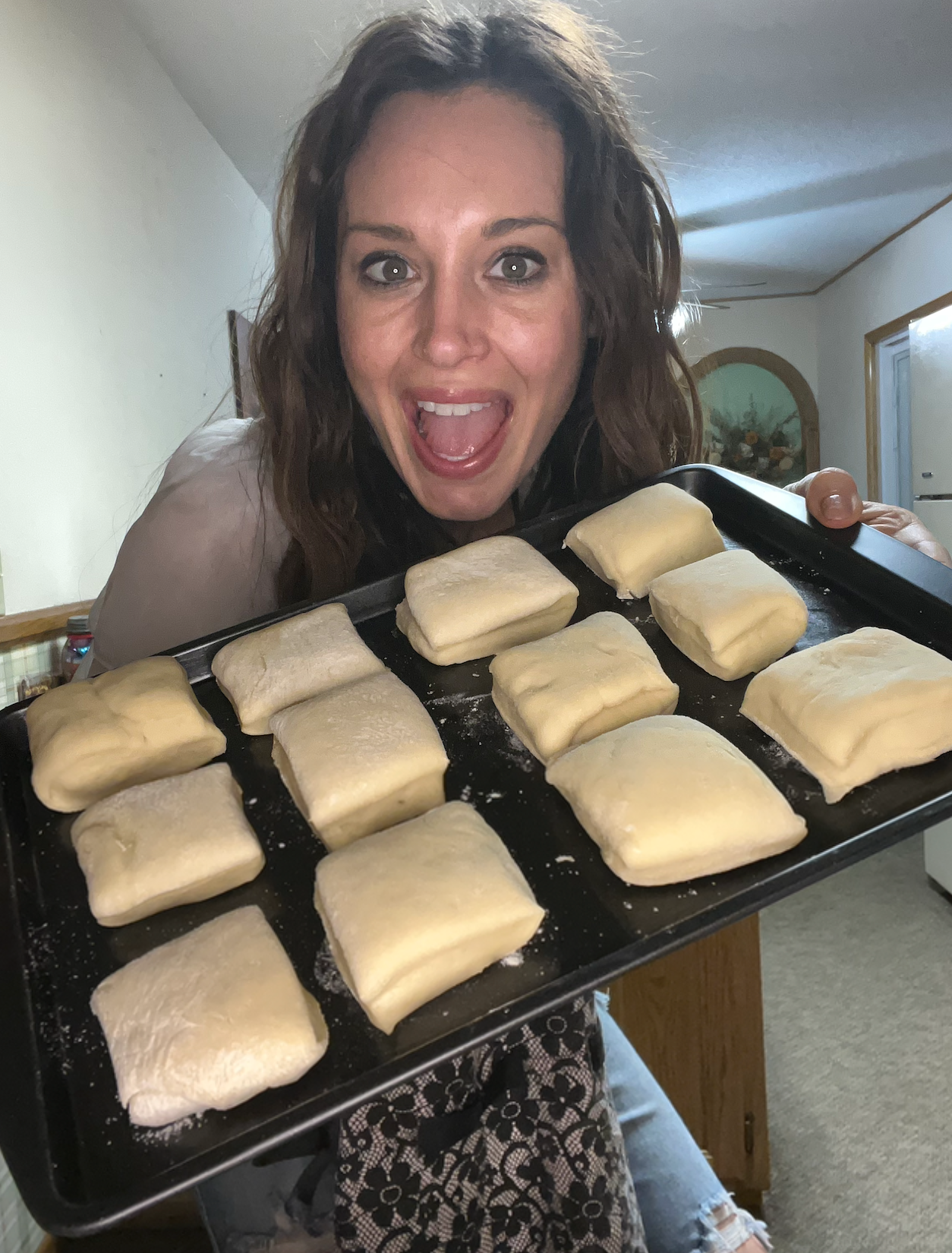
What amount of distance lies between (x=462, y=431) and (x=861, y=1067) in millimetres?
2479

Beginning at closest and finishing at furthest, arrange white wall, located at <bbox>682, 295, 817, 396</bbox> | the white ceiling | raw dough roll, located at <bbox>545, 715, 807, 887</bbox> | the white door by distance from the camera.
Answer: raw dough roll, located at <bbox>545, 715, 807, 887</bbox>, the white ceiling, the white door, white wall, located at <bbox>682, 295, 817, 396</bbox>

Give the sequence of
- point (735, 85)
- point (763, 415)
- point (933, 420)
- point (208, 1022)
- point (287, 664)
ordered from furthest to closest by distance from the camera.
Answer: point (763, 415) → point (933, 420) → point (735, 85) → point (287, 664) → point (208, 1022)

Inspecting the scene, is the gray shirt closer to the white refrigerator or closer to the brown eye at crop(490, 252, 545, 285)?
the brown eye at crop(490, 252, 545, 285)

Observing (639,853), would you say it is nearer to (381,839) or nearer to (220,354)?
(381,839)

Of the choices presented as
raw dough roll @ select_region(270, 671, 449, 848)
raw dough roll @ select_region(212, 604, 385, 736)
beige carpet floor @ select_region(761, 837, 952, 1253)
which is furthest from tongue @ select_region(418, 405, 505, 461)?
beige carpet floor @ select_region(761, 837, 952, 1253)

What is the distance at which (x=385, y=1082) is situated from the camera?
2.15 ft

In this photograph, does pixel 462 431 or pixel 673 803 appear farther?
pixel 462 431

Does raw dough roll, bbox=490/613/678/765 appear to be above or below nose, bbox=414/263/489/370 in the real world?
below

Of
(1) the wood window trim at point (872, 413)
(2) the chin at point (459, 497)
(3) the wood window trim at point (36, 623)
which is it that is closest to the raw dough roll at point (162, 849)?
(2) the chin at point (459, 497)

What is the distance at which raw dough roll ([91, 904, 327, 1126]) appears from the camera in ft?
2.24

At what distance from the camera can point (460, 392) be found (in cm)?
123

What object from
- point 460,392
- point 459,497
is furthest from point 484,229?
point 459,497

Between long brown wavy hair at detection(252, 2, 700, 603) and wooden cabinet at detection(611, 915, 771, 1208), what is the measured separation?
1.20 m

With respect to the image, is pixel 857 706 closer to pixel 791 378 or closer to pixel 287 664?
pixel 287 664
